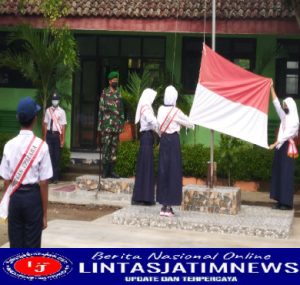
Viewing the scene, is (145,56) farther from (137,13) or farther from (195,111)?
(195,111)

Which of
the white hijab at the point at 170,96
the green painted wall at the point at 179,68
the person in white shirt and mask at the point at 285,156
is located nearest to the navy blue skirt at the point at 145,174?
the white hijab at the point at 170,96

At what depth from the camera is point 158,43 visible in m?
18.8

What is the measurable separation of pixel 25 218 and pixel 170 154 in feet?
16.3

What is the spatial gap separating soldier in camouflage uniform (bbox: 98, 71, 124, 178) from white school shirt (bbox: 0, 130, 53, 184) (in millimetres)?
6843

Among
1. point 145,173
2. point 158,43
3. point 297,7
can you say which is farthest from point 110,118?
point 158,43

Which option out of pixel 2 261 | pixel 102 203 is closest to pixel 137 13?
pixel 102 203

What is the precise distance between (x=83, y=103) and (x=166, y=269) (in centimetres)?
1397

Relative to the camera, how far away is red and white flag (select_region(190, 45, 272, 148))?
12039 millimetres

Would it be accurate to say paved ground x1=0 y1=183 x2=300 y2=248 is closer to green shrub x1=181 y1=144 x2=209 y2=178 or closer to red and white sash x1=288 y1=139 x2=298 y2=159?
red and white sash x1=288 y1=139 x2=298 y2=159

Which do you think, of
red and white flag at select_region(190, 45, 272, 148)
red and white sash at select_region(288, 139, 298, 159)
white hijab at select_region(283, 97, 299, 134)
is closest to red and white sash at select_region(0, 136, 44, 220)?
red and white flag at select_region(190, 45, 272, 148)

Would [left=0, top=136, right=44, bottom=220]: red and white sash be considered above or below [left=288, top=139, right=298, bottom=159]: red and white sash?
above

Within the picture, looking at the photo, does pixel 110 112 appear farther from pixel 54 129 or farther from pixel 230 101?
pixel 230 101

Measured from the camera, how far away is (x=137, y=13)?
56.8 ft

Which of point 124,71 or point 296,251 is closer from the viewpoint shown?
point 296,251
